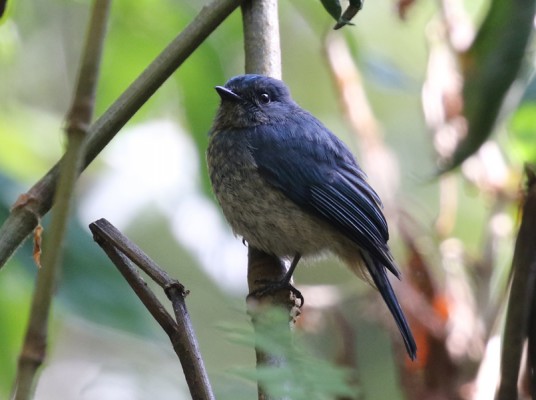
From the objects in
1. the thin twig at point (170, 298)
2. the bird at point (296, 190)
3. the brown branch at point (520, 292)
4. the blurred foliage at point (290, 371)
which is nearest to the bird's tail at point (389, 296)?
the bird at point (296, 190)

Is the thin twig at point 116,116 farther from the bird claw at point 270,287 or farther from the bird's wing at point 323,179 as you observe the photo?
the bird's wing at point 323,179

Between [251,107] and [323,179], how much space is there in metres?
0.52

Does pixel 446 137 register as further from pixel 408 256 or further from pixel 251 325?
pixel 251 325

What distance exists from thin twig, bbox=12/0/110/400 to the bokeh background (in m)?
0.05

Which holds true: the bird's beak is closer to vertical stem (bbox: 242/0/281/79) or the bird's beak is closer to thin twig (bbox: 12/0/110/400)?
vertical stem (bbox: 242/0/281/79)

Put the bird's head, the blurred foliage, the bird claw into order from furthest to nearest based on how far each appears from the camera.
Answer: the bird's head → the bird claw → the blurred foliage

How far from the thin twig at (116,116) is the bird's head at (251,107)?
1533 mm

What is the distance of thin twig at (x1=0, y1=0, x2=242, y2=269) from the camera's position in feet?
4.68

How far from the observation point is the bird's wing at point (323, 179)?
11.0 feet

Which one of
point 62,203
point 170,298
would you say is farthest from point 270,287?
point 62,203

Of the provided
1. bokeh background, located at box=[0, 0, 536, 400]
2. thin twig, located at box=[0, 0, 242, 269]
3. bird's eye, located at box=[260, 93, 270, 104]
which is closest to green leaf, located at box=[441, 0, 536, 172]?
bokeh background, located at box=[0, 0, 536, 400]

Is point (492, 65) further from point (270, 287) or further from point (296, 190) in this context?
point (296, 190)

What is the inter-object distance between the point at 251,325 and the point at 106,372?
0.64 m

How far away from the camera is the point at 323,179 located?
3461mm
